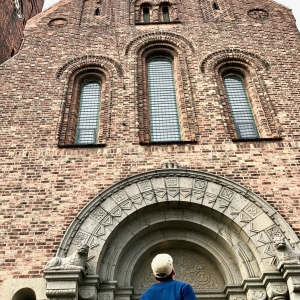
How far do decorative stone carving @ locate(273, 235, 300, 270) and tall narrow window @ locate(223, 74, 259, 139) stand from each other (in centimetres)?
327

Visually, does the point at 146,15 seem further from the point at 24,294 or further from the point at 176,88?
the point at 24,294

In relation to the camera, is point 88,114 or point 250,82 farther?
point 250,82

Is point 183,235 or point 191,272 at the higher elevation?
point 183,235

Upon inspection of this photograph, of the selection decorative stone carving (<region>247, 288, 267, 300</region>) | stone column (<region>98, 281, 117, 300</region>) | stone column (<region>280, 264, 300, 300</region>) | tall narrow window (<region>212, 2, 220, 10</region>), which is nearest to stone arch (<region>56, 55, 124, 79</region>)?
tall narrow window (<region>212, 2, 220, 10</region>)

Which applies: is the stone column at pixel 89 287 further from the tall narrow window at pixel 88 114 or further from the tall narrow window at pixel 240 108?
the tall narrow window at pixel 240 108

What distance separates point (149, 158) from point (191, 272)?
2.52m

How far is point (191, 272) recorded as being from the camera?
8.05 meters

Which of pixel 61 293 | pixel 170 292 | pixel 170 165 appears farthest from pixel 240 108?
pixel 170 292

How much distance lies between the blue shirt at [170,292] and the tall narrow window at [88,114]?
5.93m

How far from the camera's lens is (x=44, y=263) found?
7.26 metres

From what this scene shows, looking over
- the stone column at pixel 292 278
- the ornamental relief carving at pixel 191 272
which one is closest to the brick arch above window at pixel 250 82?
the ornamental relief carving at pixel 191 272

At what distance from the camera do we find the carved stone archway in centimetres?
730

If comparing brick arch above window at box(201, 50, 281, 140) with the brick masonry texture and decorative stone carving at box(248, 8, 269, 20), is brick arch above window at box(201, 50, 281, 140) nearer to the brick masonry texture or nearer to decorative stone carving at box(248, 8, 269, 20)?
decorative stone carving at box(248, 8, 269, 20)

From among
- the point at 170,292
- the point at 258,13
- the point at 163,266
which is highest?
the point at 258,13
